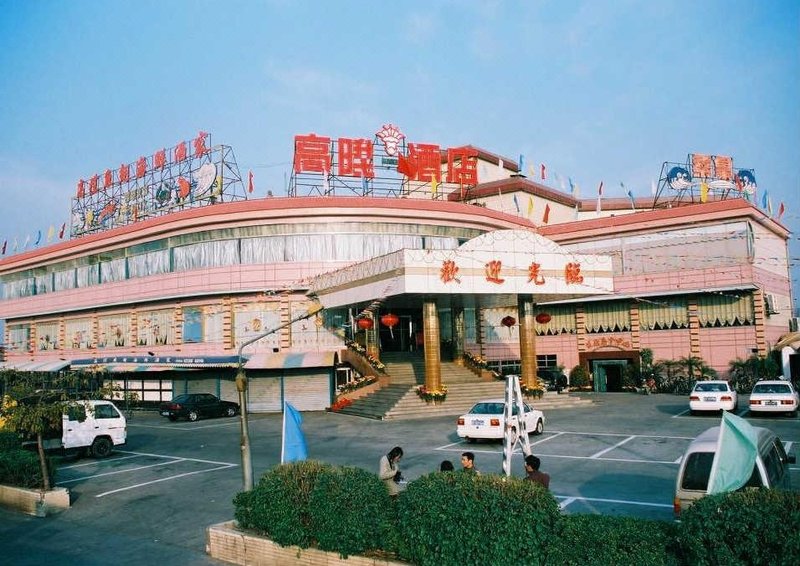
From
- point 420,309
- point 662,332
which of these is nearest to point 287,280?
→ point 420,309

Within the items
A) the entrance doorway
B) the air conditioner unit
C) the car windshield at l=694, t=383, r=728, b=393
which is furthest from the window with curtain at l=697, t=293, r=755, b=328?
the car windshield at l=694, t=383, r=728, b=393

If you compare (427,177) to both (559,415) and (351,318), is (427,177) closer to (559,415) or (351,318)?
(351,318)

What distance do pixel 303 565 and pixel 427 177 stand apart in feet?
120

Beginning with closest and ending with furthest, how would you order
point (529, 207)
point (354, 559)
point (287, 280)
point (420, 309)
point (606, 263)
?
1. point (354, 559)
2. point (606, 263)
3. point (287, 280)
4. point (420, 309)
5. point (529, 207)

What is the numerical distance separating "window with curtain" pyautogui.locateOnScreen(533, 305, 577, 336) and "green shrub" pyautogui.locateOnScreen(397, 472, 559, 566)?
1497 inches

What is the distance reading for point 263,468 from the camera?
20.5 meters

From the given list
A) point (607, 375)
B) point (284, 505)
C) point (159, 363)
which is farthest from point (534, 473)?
point (607, 375)

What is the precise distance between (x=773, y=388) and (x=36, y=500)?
86.9ft

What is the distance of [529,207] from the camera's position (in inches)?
1975

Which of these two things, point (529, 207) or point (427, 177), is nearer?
point (427, 177)

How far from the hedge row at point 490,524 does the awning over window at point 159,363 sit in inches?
1081

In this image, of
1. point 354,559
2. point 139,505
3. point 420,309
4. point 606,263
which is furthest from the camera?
point 420,309

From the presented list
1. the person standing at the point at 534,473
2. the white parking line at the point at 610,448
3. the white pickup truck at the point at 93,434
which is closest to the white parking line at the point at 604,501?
the person standing at the point at 534,473

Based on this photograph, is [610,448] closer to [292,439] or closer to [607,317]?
[292,439]
